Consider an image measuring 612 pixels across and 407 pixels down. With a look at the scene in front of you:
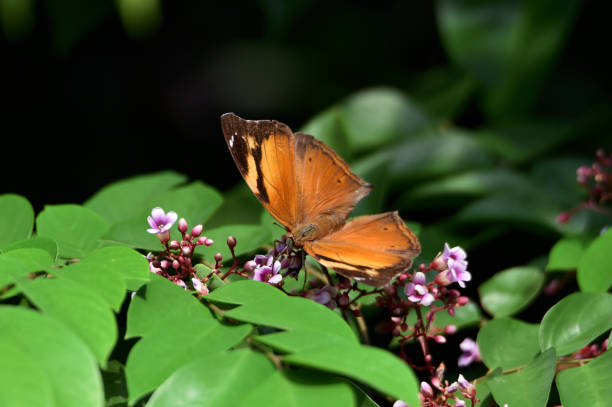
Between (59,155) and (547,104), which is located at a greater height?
(547,104)

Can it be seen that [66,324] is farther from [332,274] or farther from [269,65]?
[269,65]

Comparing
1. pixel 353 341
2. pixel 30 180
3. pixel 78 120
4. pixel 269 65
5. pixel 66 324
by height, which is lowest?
pixel 30 180

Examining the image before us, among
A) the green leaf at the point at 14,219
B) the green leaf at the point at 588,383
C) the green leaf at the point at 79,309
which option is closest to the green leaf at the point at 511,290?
the green leaf at the point at 588,383

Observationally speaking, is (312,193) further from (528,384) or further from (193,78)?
(193,78)

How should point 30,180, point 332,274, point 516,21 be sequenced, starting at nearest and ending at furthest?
point 332,274, point 516,21, point 30,180

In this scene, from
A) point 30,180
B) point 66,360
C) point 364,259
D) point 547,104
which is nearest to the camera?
point 66,360

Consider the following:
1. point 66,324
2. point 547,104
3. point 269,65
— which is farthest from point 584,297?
point 269,65

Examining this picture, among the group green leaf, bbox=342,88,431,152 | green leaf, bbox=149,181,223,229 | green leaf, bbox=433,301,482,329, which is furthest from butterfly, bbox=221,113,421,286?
green leaf, bbox=342,88,431,152
